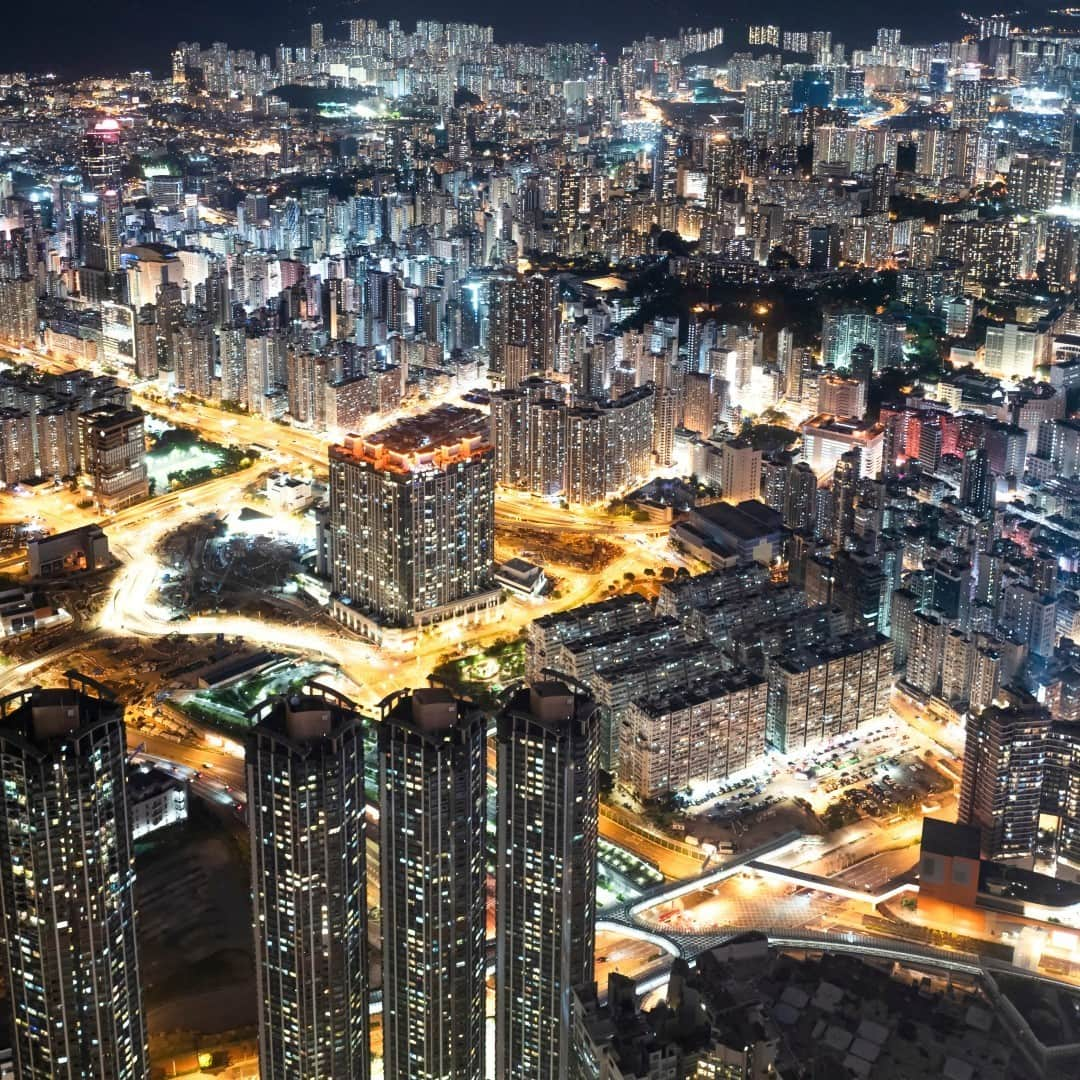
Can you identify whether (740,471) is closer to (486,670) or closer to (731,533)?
(731,533)

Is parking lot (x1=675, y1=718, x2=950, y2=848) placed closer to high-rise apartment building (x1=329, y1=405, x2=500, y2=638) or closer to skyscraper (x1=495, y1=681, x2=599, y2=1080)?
skyscraper (x1=495, y1=681, x2=599, y2=1080)

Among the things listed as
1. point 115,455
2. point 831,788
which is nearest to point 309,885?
point 831,788

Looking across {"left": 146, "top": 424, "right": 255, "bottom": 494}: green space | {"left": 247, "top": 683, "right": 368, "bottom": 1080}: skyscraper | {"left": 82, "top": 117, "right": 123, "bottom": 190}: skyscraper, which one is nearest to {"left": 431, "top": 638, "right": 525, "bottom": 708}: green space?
{"left": 247, "top": 683, "right": 368, "bottom": 1080}: skyscraper

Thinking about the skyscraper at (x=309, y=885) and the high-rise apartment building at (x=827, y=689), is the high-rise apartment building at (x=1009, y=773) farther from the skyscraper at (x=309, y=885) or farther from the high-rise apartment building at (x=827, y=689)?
the skyscraper at (x=309, y=885)

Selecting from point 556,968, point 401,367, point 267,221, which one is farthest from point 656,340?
point 556,968

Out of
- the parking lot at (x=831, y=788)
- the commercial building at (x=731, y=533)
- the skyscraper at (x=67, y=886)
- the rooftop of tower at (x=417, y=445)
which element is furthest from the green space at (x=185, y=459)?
the skyscraper at (x=67, y=886)

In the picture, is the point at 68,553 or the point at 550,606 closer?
the point at 550,606
